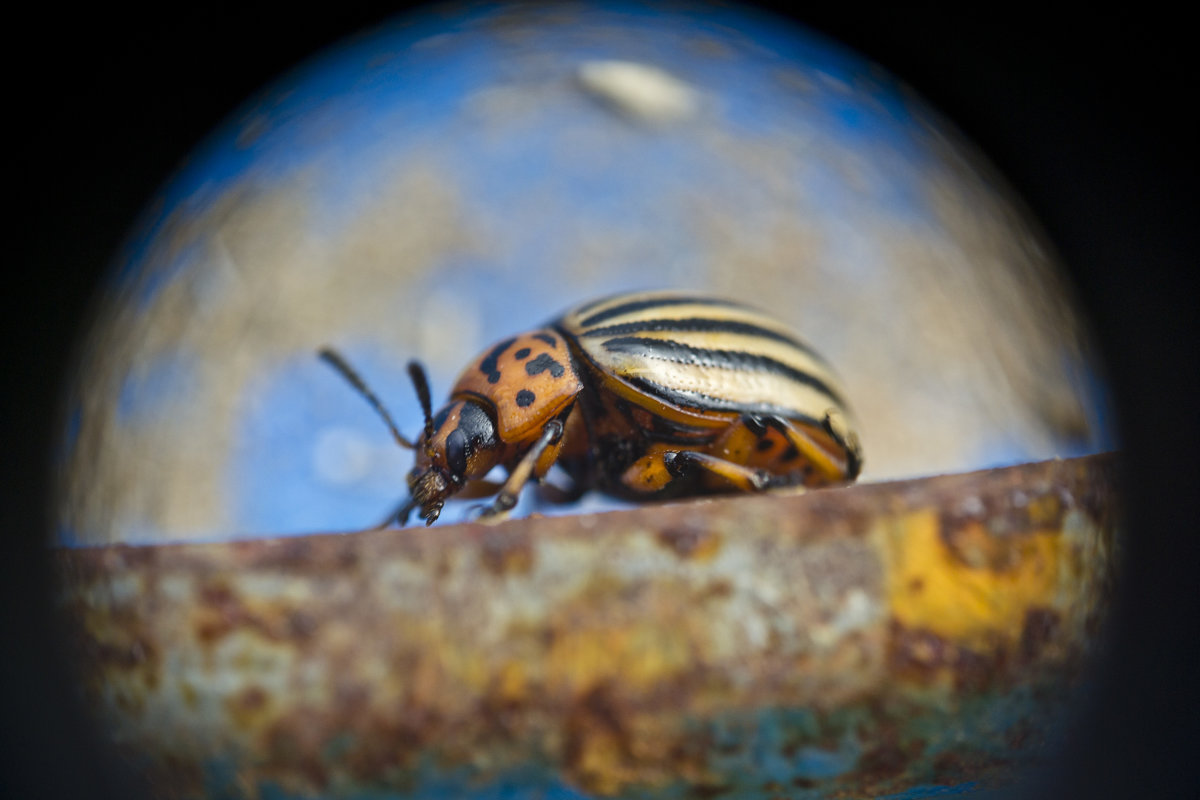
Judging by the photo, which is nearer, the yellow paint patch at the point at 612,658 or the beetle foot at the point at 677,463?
the yellow paint patch at the point at 612,658

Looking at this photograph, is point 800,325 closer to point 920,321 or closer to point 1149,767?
point 920,321

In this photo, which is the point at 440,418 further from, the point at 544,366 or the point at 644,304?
the point at 644,304

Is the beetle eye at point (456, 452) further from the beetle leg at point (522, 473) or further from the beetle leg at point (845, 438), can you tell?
the beetle leg at point (845, 438)

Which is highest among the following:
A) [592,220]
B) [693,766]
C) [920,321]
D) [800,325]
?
[592,220]

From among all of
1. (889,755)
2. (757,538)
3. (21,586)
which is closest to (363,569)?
(757,538)

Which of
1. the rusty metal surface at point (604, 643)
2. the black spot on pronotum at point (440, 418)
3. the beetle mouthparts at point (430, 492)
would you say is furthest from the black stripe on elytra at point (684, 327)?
the rusty metal surface at point (604, 643)
